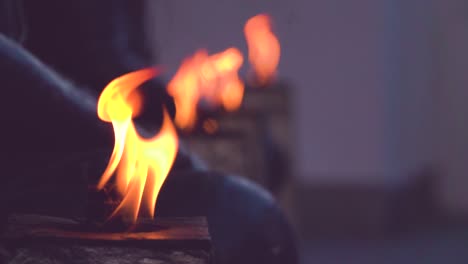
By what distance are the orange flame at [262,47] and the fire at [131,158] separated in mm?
5133

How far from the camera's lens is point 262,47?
289 inches

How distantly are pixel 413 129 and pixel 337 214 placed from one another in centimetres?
103

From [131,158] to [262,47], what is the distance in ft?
17.9

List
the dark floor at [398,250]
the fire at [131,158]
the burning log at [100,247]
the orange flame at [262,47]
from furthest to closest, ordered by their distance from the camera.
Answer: the orange flame at [262,47], the dark floor at [398,250], the fire at [131,158], the burning log at [100,247]

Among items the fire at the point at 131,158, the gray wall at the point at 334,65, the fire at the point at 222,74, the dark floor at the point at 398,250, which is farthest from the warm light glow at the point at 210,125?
the gray wall at the point at 334,65

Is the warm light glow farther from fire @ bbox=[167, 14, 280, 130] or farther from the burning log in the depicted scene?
the burning log

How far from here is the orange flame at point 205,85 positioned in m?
3.94

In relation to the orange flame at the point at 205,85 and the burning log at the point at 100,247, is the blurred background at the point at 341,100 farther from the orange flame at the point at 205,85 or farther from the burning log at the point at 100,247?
the burning log at the point at 100,247

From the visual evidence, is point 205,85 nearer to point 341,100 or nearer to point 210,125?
point 210,125

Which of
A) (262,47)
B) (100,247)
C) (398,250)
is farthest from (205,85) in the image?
(100,247)

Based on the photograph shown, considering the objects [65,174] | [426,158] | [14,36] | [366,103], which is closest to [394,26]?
[366,103]

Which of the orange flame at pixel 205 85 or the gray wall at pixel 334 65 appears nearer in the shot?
the orange flame at pixel 205 85

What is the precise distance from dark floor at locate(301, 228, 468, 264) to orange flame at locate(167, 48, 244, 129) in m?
1.19

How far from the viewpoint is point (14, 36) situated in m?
2.89
